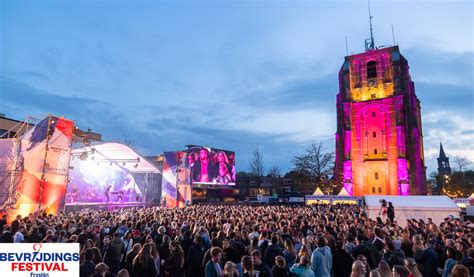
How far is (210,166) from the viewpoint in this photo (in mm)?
52000

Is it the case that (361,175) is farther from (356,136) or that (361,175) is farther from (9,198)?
(9,198)

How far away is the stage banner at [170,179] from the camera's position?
34.1 m

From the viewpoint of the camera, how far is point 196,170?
49.8 meters

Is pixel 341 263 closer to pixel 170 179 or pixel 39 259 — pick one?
pixel 39 259

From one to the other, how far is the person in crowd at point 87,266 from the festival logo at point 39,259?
0.40ft

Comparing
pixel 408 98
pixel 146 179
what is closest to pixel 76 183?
pixel 146 179

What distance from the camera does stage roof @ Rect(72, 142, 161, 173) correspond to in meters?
29.1

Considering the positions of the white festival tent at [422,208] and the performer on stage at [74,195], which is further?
the performer on stage at [74,195]

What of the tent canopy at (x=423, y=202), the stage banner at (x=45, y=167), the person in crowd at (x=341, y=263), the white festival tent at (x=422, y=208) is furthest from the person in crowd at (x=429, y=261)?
the stage banner at (x=45, y=167)

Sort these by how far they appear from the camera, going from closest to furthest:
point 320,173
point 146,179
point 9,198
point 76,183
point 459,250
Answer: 1. point 459,250
2. point 9,198
3. point 76,183
4. point 146,179
5. point 320,173

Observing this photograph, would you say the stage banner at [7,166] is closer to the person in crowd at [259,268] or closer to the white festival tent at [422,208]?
the person in crowd at [259,268]

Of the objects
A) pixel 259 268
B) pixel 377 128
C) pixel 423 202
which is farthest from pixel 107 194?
pixel 377 128

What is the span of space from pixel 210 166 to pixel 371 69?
3317cm

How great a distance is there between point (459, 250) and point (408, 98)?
165 ft
